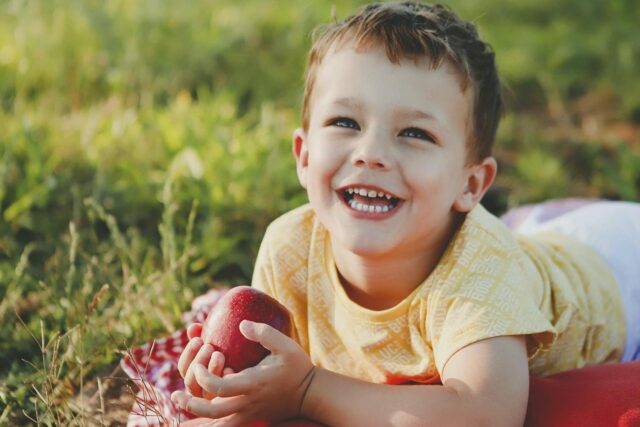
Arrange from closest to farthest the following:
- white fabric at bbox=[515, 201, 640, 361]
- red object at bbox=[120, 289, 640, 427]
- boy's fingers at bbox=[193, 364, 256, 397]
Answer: boy's fingers at bbox=[193, 364, 256, 397], red object at bbox=[120, 289, 640, 427], white fabric at bbox=[515, 201, 640, 361]

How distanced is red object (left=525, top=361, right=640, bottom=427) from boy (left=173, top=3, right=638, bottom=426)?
0.12 meters

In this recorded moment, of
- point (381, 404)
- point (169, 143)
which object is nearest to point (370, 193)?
point (381, 404)

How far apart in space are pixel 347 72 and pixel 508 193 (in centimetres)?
211

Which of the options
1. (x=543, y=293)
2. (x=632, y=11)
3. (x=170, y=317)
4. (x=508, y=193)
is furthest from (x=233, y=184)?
(x=632, y=11)

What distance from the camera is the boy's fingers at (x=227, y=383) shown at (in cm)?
189

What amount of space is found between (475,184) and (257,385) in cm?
85

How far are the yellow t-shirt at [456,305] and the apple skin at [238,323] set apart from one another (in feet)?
0.91

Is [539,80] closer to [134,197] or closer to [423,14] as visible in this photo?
[134,197]

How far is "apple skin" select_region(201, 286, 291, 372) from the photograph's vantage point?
198 centimetres

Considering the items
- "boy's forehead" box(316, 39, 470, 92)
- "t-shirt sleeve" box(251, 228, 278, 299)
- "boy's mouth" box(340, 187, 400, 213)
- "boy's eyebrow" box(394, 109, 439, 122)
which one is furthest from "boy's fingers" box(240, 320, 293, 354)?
"boy's forehead" box(316, 39, 470, 92)

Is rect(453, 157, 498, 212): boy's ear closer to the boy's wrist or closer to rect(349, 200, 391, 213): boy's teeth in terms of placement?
rect(349, 200, 391, 213): boy's teeth

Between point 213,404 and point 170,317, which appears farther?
point 170,317

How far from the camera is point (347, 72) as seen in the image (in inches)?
82.0

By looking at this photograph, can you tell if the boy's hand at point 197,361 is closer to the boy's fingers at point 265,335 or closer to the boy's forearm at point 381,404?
the boy's fingers at point 265,335
